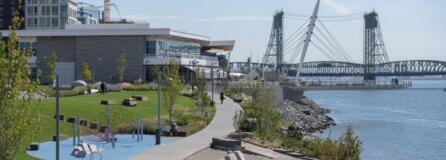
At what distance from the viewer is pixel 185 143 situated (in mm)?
30328

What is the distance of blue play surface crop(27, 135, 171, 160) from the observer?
1027 inches

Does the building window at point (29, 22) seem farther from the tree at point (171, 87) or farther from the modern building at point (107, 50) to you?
the tree at point (171, 87)

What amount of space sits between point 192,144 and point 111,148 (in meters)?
3.26

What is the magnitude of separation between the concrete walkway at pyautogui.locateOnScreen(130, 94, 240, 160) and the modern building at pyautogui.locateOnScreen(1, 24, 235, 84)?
47450 millimetres

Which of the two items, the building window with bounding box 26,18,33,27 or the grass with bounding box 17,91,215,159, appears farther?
the building window with bounding box 26,18,33,27

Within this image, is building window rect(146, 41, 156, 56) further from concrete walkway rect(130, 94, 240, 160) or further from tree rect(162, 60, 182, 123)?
tree rect(162, 60, 182, 123)

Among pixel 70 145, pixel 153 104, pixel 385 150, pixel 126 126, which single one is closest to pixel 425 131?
pixel 385 150

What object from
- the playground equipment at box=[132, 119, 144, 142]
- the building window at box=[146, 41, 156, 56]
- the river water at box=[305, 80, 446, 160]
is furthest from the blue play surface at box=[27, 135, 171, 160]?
the building window at box=[146, 41, 156, 56]

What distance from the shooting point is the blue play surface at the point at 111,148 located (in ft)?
85.6

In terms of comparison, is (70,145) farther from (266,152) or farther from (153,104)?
(153,104)

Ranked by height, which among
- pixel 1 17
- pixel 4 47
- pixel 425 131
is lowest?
pixel 425 131

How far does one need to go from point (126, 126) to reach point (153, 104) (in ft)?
45.9

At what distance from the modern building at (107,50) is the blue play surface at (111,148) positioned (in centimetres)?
5671

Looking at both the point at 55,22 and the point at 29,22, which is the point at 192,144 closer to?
the point at 55,22
